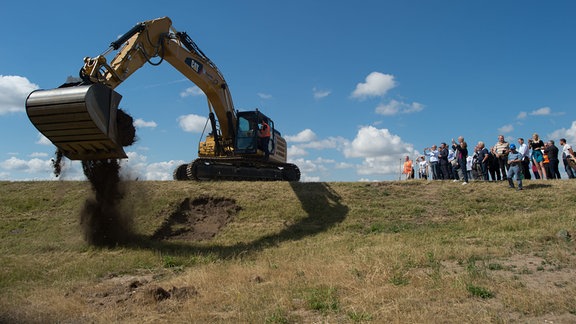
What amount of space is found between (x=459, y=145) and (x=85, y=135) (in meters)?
12.5

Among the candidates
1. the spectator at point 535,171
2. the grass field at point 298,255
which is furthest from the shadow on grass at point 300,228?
the spectator at point 535,171

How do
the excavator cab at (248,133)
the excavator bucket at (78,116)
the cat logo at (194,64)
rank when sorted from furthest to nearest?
the excavator cab at (248,133) → the cat logo at (194,64) → the excavator bucket at (78,116)

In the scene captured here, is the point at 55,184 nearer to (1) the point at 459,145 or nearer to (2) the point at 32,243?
Answer: (2) the point at 32,243

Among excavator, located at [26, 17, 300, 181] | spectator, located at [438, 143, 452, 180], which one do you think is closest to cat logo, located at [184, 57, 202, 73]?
excavator, located at [26, 17, 300, 181]

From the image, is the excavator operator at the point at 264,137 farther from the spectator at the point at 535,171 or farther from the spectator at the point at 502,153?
the spectator at the point at 535,171

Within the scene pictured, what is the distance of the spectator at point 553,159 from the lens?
1635 centimetres

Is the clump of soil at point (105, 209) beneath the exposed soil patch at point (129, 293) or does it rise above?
above

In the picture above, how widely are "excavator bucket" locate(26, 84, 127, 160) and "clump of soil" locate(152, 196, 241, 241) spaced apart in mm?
3960

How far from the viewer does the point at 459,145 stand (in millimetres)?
16578

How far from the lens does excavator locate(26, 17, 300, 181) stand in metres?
9.95

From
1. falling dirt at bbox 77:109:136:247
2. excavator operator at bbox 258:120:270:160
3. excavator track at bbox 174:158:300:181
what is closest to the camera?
falling dirt at bbox 77:109:136:247

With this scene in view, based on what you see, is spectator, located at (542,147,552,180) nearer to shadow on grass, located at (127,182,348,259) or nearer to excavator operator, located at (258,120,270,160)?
shadow on grass, located at (127,182,348,259)

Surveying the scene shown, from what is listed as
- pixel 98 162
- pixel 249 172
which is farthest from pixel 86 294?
pixel 249 172

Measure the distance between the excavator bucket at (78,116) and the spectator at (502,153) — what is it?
12.8 m
